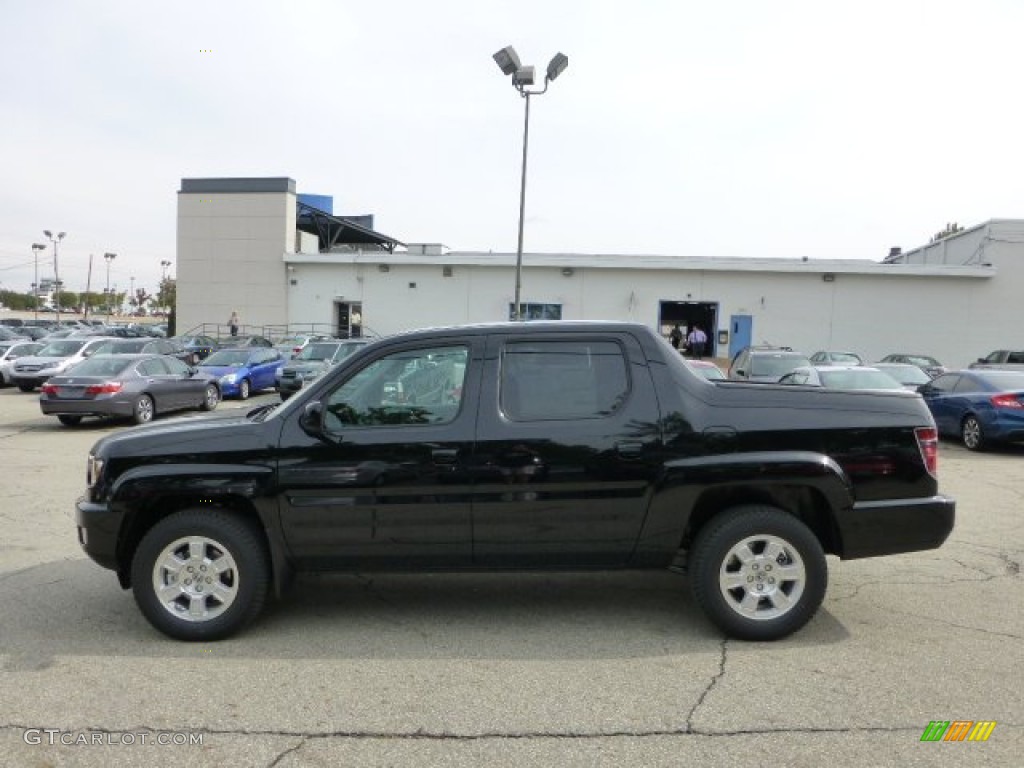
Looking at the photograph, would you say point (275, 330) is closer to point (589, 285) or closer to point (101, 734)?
point (589, 285)

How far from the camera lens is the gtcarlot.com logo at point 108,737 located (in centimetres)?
327

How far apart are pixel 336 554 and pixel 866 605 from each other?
348 centimetres

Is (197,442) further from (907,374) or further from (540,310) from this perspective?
(540,310)

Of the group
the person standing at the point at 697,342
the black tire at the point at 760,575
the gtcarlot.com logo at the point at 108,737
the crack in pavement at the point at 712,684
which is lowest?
the gtcarlot.com logo at the point at 108,737

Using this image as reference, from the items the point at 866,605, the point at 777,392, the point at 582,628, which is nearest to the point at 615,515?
the point at 582,628

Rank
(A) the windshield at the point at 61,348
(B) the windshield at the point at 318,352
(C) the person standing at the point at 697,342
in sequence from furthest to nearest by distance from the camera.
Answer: (C) the person standing at the point at 697,342, (A) the windshield at the point at 61,348, (B) the windshield at the point at 318,352

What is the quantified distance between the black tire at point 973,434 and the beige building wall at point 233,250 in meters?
33.0

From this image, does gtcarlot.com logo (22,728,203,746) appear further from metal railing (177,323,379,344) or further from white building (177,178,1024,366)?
metal railing (177,323,379,344)

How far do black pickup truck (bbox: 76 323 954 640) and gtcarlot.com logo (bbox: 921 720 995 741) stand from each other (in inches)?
39.6

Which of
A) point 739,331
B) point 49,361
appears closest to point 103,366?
point 49,361

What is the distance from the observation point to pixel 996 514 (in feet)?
25.5

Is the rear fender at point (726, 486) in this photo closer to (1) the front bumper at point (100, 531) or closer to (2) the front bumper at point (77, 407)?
(1) the front bumper at point (100, 531)

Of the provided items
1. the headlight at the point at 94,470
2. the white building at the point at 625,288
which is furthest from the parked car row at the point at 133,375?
the white building at the point at 625,288

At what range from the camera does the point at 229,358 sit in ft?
68.1
